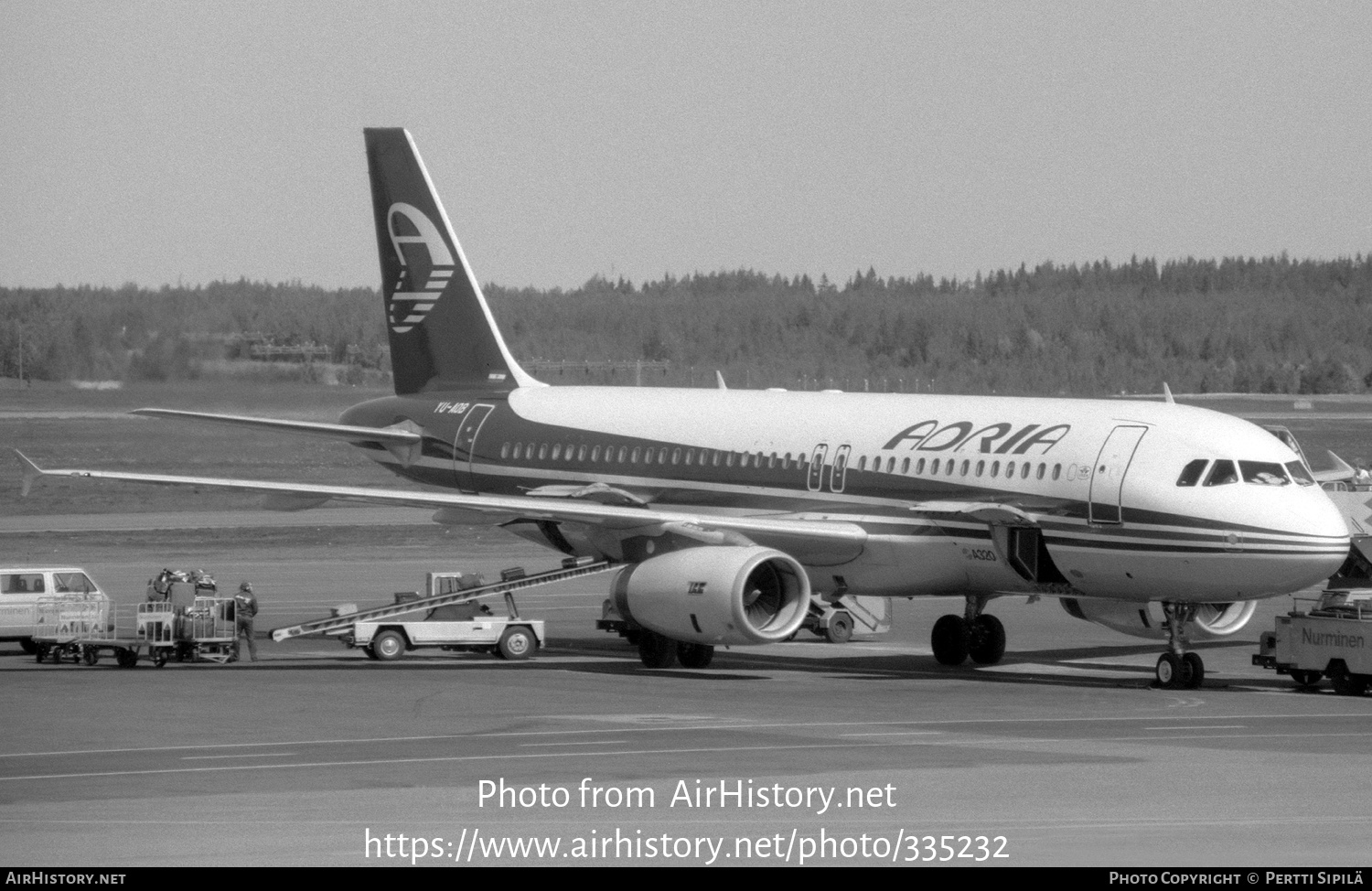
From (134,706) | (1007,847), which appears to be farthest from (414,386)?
(1007,847)

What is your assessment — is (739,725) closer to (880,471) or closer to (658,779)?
(658,779)

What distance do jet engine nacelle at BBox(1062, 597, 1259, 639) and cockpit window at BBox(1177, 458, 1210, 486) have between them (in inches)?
148

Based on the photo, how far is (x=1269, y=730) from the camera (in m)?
27.9

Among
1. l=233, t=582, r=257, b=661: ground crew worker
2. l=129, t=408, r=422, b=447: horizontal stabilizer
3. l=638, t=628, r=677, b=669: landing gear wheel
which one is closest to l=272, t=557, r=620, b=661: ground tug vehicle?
l=233, t=582, r=257, b=661: ground crew worker

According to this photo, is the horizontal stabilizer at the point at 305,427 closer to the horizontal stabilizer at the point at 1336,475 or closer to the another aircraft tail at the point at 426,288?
the another aircraft tail at the point at 426,288

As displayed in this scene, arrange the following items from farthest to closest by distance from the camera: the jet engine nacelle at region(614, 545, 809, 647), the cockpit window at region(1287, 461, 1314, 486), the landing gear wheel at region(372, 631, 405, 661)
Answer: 1. the landing gear wheel at region(372, 631, 405, 661)
2. the jet engine nacelle at region(614, 545, 809, 647)
3. the cockpit window at region(1287, 461, 1314, 486)

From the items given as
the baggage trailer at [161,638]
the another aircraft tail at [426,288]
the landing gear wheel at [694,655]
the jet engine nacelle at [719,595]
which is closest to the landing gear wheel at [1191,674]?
the jet engine nacelle at [719,595]

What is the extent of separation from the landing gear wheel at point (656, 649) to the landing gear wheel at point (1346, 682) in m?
11.1

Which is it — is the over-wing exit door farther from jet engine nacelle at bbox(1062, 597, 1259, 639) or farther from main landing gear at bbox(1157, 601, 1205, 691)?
main landing gear at bbox(1157, 601, 1205, 691)

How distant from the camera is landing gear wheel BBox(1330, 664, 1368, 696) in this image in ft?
107

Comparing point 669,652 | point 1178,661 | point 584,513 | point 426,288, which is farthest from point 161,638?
point 1178,661

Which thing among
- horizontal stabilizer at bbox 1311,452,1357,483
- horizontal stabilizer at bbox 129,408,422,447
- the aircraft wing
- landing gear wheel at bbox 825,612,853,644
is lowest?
landing gear wheel at bbox 825,612,853,644

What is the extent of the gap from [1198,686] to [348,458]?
87651 millimetres

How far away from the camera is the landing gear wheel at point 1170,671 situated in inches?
1303
